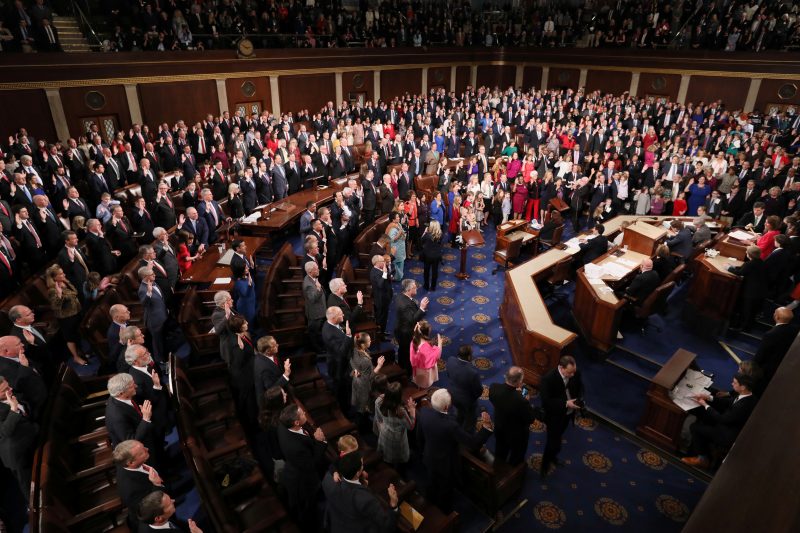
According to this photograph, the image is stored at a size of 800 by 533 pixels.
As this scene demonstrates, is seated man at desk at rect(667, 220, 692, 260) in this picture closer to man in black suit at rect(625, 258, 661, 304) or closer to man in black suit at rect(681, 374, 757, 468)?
man in black suit at rect(625, 258, 661, 304)

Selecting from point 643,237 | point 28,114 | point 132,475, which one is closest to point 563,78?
point 643,237

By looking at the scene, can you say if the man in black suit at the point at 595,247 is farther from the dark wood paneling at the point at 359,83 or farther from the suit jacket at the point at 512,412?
the dark wood paneling at the point at 359,83

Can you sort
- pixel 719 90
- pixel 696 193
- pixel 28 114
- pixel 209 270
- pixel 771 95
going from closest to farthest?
1. pixel 209 270
2. pixel 696 193
3. pixel 28 114
4. pixel 771 95
5. pixel 719 90

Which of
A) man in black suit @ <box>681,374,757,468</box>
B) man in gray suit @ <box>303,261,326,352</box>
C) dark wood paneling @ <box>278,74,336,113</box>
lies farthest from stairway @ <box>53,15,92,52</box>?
man in black suit @ <box>681,374,757,468</box>

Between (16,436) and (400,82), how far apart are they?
2319 cm

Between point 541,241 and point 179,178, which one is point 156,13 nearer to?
point 179,178

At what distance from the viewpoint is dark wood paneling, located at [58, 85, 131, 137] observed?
45.9 ft

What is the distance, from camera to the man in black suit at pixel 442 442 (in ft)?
13.5

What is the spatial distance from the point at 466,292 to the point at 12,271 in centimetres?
761

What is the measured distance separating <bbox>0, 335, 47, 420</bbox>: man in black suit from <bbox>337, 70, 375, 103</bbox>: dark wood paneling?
1957cm

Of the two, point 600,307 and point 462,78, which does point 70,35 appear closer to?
point 600,307

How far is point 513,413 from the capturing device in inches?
177

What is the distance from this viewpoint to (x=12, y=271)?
7.22 m

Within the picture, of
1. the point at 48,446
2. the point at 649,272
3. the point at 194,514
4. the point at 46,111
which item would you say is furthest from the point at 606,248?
the point at 46,111
